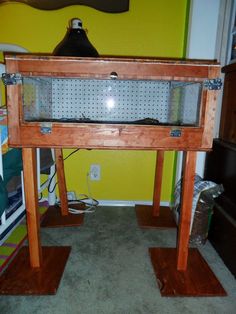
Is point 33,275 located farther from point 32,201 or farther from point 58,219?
point 58,219

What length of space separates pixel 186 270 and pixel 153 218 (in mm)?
555

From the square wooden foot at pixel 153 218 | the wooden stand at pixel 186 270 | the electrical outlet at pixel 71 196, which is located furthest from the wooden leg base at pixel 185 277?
the electrical outlet at pixel 71 196

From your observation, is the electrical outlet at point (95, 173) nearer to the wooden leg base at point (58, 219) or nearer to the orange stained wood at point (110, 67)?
the wooden leg base at point (58, 219)

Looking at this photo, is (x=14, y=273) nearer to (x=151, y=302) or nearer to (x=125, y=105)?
(x=151, y=302)

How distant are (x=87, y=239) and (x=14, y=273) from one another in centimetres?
44

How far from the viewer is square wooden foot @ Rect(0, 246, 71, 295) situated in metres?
1.03

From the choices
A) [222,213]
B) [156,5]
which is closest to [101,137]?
[222,213]

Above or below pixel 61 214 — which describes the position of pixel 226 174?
above

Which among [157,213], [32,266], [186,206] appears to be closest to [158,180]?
[157,213]

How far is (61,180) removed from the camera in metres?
1.69

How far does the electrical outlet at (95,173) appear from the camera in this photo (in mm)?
1882

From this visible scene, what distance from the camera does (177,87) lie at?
1.18 meters

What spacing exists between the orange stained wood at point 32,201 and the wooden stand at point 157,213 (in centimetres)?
72

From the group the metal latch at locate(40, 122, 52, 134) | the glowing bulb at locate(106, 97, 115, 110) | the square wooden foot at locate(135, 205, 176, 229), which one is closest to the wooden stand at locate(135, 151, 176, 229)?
the square wooden foot at locate(135, 205, 176, 229)
